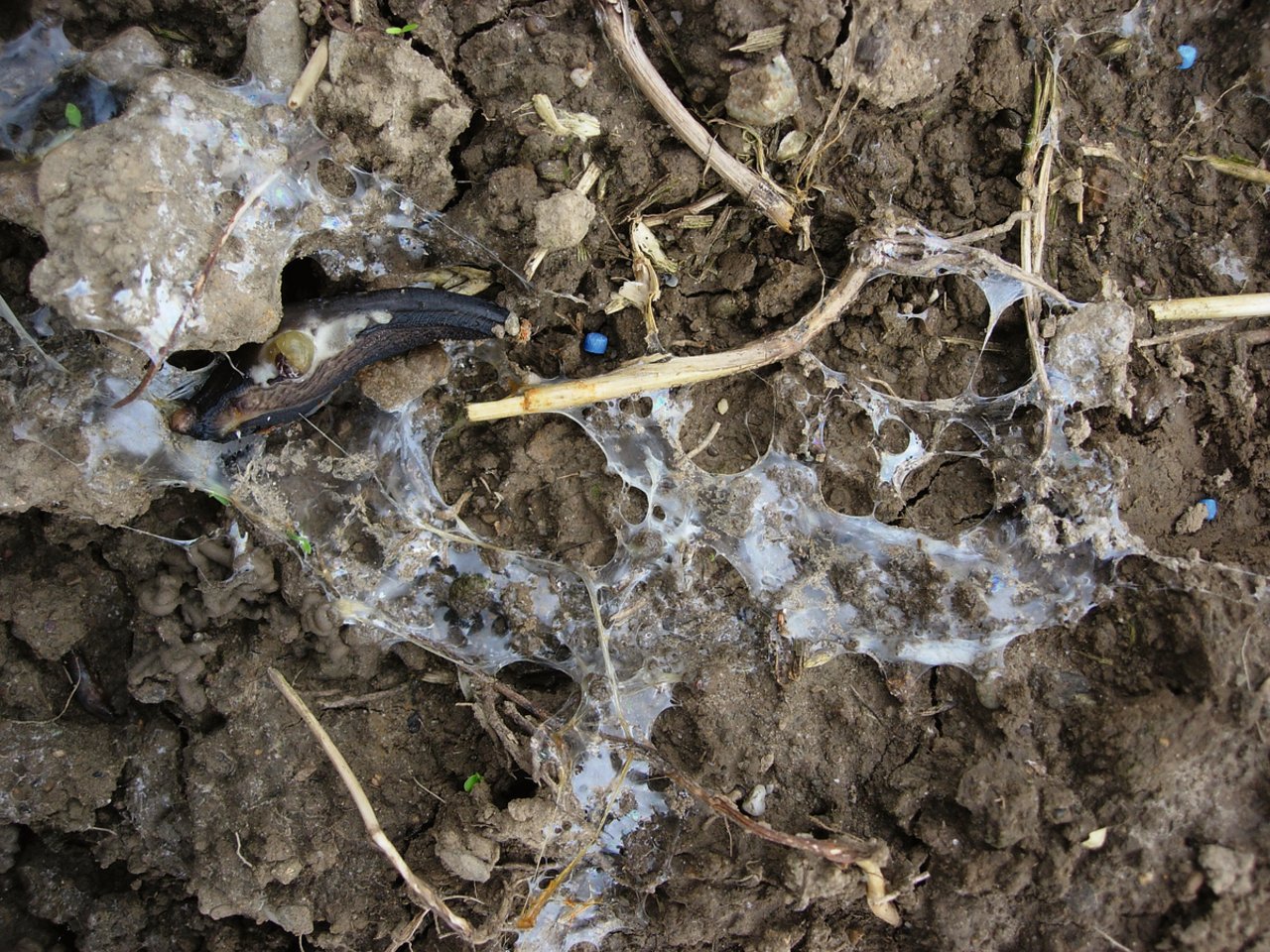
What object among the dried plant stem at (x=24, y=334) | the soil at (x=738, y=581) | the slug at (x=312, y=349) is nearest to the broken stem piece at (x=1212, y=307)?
the soil at (x=738, y=581)

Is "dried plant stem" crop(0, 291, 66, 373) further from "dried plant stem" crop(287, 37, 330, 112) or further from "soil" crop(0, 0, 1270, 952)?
"dried plant stem" crop(287, 37, 330, 112)

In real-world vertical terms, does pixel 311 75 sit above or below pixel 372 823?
above

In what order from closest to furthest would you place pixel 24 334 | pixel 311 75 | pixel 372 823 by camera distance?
pixel 311 75
pixel 24 334
pixel 372 823

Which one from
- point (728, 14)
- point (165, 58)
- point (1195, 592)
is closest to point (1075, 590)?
point (1195, 592)

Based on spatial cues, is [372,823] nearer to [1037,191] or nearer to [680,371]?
[680,371]

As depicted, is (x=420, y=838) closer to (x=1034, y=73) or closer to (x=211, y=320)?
(x=211, y=320)

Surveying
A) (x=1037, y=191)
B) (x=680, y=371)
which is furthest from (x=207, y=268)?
→ (x=1037, y=191)

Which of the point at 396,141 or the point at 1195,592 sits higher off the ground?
the point at 396,141
